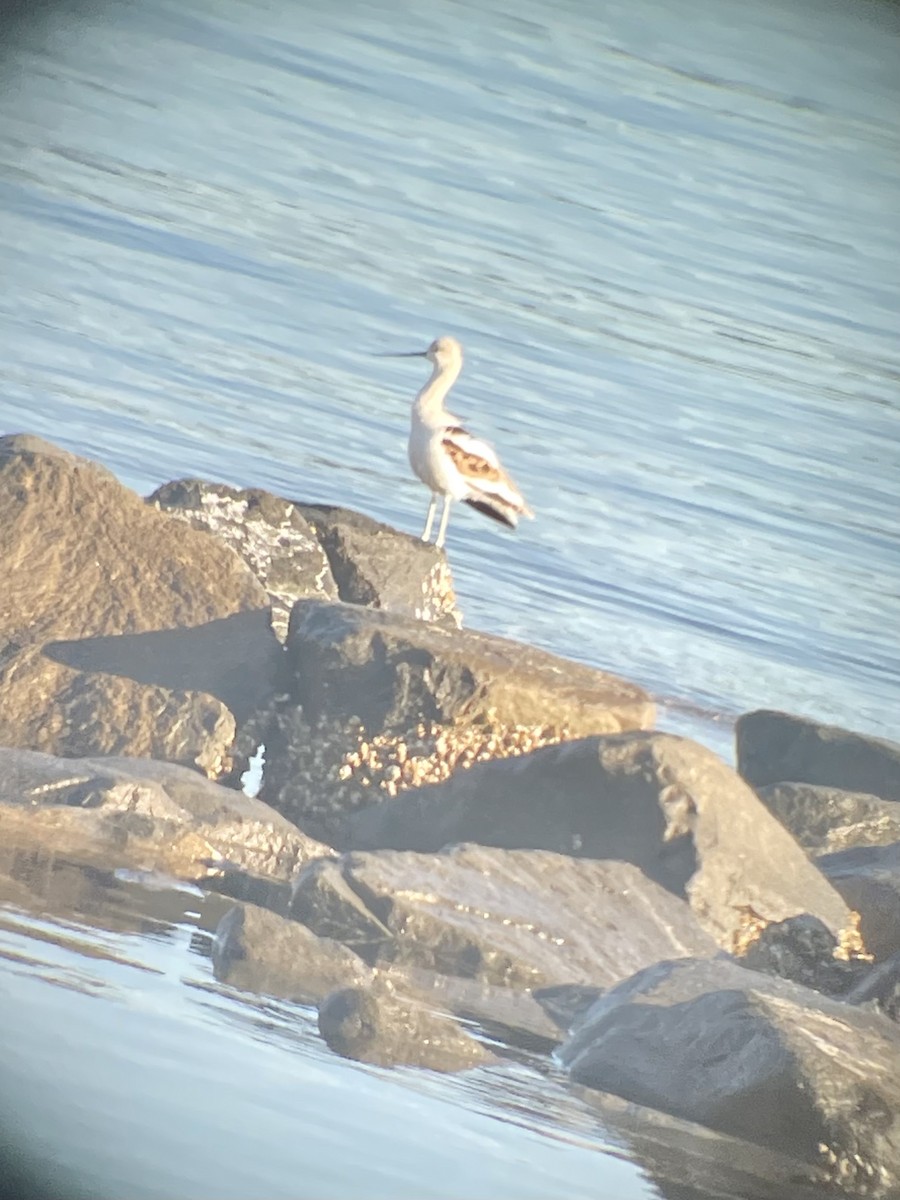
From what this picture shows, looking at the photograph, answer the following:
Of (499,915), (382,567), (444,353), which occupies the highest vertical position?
(444,353)

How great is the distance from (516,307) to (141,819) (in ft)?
31.3

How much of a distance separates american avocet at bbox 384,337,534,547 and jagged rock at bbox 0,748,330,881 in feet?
11.5

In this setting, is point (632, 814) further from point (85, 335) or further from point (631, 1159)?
point (85, 335)

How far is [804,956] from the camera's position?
5348mm

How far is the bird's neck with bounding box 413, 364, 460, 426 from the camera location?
29.0ft

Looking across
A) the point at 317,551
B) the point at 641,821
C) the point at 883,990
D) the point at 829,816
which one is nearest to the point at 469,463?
the point at 317,551

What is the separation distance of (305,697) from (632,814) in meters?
1.05

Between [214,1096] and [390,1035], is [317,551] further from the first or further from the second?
[214,1096]

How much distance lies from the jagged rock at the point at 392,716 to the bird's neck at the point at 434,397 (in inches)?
124

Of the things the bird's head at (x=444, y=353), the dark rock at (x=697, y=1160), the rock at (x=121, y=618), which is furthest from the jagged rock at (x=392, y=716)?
the bird's head at (x=444, y=353)

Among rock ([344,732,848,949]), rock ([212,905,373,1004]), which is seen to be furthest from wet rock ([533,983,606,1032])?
rock ([344,732,848,949])

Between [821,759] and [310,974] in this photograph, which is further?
[821,759]

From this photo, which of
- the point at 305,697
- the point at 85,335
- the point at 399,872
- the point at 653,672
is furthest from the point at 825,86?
the point at 85,335

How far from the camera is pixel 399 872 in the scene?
492 centimetres
